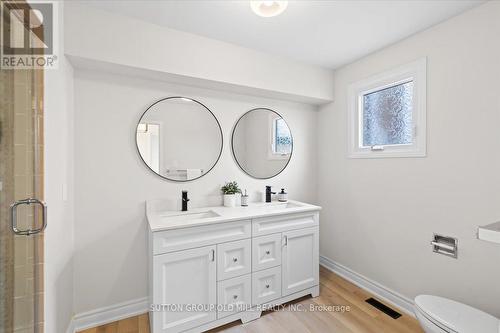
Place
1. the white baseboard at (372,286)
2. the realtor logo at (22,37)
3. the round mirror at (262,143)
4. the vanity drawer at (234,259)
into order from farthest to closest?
the round mirror at (262,143), the white baseboard at (372,286), the vanity drawer at (234,259), the realtor logo at (22,37)

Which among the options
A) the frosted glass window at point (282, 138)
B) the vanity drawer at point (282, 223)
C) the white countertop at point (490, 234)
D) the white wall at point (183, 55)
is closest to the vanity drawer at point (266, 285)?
the vanity drawer at point (282, 223)

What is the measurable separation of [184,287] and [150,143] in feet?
3.87

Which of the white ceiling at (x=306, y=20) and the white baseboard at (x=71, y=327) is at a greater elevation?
the white ceiling at (x=306, y=20)

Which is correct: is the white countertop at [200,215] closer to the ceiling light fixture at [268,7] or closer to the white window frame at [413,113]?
the white window frame at [413,113]

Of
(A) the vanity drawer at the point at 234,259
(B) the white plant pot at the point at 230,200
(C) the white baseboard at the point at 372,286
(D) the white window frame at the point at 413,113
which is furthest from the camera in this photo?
(B) the white plant pot at the point at 230,200

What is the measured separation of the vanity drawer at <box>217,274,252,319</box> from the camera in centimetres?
174

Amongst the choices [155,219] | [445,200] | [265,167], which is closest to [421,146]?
[445,200]

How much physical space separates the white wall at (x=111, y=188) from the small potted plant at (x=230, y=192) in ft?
1.16

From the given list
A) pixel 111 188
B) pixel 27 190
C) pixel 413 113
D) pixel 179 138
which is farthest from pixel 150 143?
pixel 413 113

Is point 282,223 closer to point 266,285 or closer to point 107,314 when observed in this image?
point 266,285

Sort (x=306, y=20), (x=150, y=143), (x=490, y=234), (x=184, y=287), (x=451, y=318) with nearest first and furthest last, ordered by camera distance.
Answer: (x=490, y=234)
(x=451, y=318)
(x=184, y=287)
(x=306, y=20)
(x=150, y=143)

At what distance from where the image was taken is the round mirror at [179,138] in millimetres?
1973

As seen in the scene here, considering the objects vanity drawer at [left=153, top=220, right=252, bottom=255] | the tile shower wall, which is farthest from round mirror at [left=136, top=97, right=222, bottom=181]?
the tile shower wall

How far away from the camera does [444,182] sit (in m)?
1.75
